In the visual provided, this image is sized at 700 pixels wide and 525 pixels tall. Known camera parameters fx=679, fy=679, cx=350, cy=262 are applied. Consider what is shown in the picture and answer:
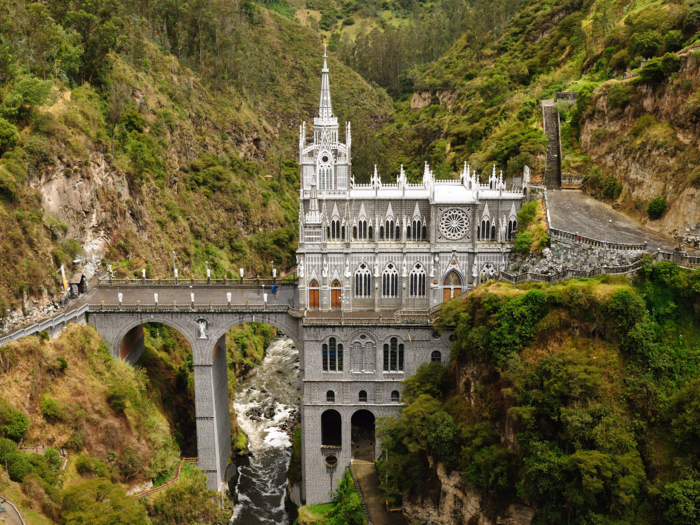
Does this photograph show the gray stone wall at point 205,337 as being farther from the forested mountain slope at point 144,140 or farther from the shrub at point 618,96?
the shrub at point 618,96

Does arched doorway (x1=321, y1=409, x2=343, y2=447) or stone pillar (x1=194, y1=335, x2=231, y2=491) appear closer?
stone pillar (x1=194, y1=335, x2=231, y2=491)

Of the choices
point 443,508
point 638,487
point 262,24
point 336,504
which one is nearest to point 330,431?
point 336,504

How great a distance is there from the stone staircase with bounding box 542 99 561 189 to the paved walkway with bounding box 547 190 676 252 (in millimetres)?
2460

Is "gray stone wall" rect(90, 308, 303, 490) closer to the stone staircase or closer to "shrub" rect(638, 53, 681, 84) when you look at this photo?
the stone staircase

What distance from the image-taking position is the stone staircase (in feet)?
225

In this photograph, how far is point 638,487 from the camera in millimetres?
42062

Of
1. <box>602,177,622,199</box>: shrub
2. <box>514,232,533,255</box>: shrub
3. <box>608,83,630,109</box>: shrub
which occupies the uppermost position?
<box>608,83,630,109</box>: shrub

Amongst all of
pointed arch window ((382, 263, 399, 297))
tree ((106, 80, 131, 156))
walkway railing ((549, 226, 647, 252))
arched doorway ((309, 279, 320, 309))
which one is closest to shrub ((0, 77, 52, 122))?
tree ((106, 80, 131, 156))

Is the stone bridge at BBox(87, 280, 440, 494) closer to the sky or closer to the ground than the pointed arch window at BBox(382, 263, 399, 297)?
closer to the ground

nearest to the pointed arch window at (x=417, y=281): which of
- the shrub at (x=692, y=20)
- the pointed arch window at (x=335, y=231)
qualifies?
the pointed arch window at (x=335, y=231)

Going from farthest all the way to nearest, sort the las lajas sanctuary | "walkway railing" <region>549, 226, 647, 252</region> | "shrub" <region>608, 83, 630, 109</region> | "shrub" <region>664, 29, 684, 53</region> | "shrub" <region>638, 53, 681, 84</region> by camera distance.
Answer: "shrub" <region>608, 83, 630, 109</region>, "shrub" <region>664, 29, 684, 53</region>, the las lajas sanctuary, "shrub" <region>638, 53, 681, 84</region>, "walkway railing" <region>549, 226, 647, 252</region>

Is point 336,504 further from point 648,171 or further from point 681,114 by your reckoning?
point 681,114

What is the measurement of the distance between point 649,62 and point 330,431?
147 ft

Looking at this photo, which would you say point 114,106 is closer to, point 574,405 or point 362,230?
point 362,230
